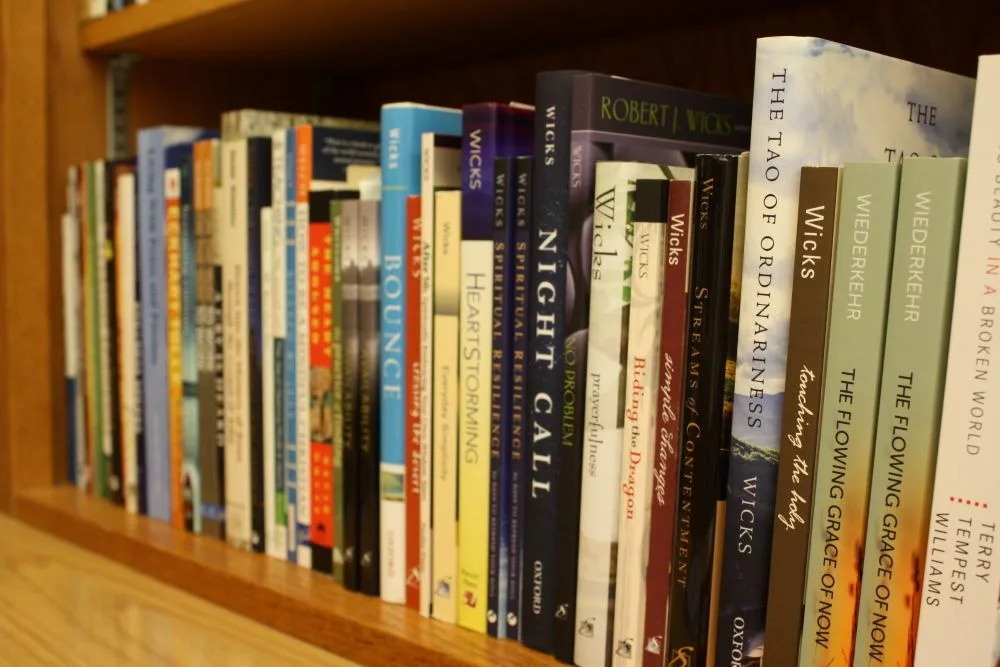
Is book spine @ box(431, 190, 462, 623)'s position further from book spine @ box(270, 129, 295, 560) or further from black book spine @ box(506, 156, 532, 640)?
book spine @ box(270, 129, 295, 560)

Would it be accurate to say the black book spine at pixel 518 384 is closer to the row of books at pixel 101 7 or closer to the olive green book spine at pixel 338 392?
the olive green book spine at pixel 338 392

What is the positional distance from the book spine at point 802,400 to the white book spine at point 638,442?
0.31 ft

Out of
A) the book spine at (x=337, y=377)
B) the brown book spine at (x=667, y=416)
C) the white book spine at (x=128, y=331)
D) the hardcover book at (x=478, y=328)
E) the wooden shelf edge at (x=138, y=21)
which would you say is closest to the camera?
the brown book spine at (x=667, y=416)

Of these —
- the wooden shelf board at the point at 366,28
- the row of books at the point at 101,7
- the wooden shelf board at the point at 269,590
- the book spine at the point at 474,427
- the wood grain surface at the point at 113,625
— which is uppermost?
the row of books at the point at 101,7

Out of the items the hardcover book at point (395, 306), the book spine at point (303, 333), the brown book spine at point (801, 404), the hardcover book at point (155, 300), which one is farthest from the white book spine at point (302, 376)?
the brown book spine at point (801, 404)

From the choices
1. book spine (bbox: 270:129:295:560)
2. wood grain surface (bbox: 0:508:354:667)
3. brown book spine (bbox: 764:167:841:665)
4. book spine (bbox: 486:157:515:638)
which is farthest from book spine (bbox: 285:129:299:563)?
brown book spine (bbox: 764:167:841:665)

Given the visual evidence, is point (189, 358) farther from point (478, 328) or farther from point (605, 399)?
point (605, 399)

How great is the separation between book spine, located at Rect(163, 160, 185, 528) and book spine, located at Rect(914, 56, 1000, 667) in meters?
0.72

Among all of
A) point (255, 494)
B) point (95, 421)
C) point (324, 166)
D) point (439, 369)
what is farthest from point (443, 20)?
point (95, 421)

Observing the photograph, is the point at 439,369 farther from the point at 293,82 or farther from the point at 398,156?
the point at 293,82

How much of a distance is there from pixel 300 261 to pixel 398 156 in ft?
0.50

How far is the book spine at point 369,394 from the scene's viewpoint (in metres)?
0.77

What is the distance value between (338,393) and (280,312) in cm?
11

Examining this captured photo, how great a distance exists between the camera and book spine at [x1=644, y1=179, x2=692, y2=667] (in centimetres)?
58
